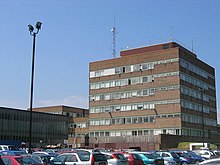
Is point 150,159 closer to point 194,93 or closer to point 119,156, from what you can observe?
point 119,156

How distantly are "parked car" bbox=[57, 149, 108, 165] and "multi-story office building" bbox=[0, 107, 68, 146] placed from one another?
62284mm

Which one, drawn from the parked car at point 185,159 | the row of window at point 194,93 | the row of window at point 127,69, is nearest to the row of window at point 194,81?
the row of window at point 194,93

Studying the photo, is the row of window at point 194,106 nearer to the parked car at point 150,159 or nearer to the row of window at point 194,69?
the row of window at point 194,69

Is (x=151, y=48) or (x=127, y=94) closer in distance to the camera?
(x=127, y=94)

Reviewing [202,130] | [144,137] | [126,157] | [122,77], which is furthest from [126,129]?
[126,157]

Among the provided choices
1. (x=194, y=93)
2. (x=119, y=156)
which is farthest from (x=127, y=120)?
(x=119, y=156)

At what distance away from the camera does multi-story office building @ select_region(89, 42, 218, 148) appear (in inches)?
2960

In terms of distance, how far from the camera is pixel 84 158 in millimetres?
20219

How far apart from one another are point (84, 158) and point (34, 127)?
69753mm

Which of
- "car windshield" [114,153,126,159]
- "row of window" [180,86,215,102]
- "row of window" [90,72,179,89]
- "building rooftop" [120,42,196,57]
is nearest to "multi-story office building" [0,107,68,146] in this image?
"row of window" [90,72,179,89]

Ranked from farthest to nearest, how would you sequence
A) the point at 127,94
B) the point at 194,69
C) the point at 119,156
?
the point at 194,69, the point at 127,94, the point at 119,156

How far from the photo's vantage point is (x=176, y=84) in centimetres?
7506

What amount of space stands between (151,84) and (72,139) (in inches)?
1056

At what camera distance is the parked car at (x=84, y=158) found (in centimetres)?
2002
